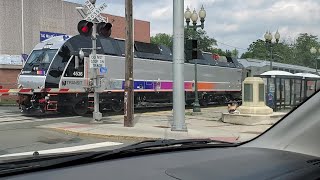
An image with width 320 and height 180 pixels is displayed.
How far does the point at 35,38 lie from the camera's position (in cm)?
4106

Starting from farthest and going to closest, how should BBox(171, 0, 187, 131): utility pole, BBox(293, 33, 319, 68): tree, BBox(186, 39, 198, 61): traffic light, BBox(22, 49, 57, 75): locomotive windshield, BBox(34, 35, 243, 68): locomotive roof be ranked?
BBox(34, 35, 243, 68): locomotive roof < BBox(22, 49, 57, 75): locomotive windshield < BBox(186, 39, 198, 61): traffic light < BBox(171, 0, 187, 131): utility pole < BBox(293, 33, 319, 68): tree

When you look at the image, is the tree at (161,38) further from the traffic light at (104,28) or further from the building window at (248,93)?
the traffic light at (104,28)

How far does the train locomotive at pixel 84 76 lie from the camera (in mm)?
20641

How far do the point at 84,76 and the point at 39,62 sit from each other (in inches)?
83.8

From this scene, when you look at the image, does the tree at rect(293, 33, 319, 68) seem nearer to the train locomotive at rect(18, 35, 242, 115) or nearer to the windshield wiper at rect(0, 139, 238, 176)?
the windshield wiper at rect(0, 139, 238, 176)

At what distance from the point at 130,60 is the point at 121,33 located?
3309cm

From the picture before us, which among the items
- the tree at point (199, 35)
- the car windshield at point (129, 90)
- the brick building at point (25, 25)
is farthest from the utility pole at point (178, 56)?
the brick building at point (25, 25)

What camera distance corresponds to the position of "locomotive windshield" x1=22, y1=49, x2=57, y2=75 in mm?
20859

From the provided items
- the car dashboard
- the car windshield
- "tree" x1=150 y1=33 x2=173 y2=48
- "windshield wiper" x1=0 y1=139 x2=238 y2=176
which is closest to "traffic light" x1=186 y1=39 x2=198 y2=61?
the car windshield

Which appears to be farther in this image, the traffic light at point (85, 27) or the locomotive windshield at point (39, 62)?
the locomotive windshield at point (39, 62)

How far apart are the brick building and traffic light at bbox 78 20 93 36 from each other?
73.5 ft

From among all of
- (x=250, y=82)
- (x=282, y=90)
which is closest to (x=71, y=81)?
(x=250, y=82)

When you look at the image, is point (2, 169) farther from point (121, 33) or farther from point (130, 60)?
point (121, 33)

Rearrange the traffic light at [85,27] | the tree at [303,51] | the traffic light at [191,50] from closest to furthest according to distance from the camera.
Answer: the tree at [303,51] < the traffic light at [191,50] < the traffic light at [85,27]
